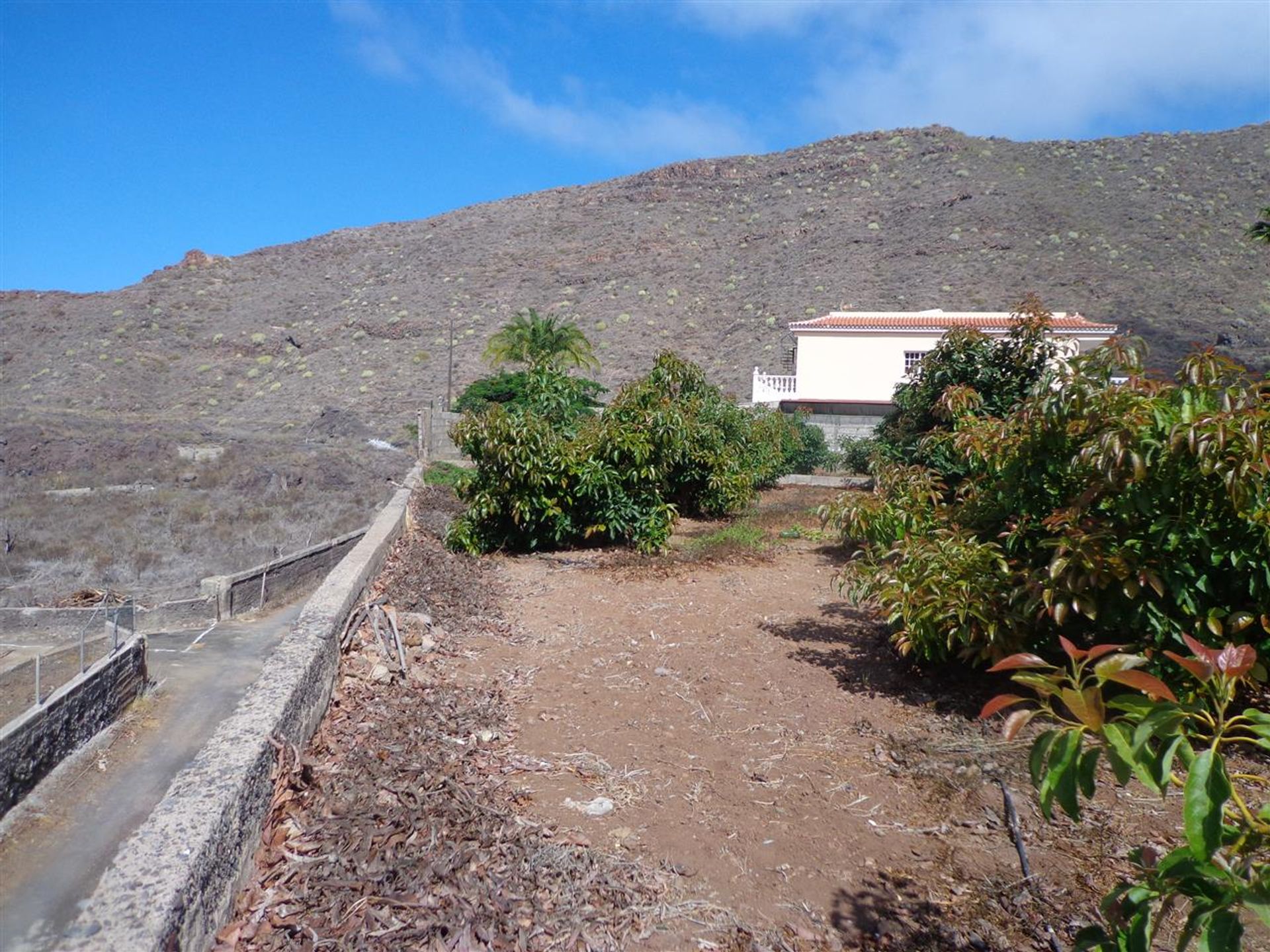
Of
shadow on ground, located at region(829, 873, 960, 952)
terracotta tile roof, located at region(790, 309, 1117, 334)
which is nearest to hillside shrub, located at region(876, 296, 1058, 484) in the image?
shadow on ground, located at region(829, 873, 960, 952)

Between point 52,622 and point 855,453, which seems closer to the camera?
point 52,622

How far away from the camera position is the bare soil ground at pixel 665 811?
9.69ft

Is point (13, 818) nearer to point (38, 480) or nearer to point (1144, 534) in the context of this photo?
point (1144, 534)

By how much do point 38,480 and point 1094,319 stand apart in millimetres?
36516

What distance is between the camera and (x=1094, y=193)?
49.0 metres

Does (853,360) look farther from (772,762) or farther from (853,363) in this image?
(772,762)

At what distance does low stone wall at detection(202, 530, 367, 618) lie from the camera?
12375mm

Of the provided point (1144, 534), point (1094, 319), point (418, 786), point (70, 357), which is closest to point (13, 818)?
point (418, 786)

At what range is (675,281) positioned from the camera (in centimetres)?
5006

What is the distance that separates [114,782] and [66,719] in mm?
742

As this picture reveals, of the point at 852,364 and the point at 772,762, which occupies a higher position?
the point at 852,364

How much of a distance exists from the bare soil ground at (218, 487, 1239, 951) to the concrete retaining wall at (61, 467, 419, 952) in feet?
0.50

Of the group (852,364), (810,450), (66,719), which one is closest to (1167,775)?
(66,719)

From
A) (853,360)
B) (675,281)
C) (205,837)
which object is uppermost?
(675,281)
